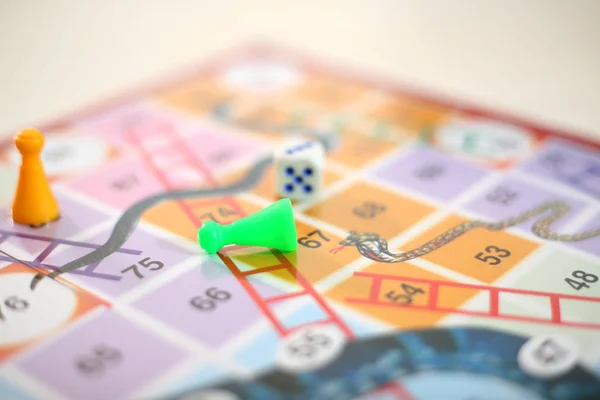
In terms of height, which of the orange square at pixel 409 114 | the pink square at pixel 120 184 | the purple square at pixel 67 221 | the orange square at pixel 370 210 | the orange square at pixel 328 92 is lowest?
the orange square at pixel 370 210

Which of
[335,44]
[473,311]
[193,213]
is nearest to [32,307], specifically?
[193,213]

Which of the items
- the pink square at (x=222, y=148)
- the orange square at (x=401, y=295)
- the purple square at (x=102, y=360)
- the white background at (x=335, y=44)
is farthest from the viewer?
the white background at (x=335, y=44)

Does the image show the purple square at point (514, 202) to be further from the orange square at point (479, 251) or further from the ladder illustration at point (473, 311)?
the ladder illustration at point (473, 311)

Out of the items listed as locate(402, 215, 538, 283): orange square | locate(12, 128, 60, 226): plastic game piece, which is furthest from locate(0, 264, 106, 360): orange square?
locate(402, 215, 538, 283): orange square

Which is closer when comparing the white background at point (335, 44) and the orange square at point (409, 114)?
the orange square at point (409, 114)

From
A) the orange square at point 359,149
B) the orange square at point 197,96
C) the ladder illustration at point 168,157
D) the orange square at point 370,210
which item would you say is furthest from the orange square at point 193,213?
the orange square at point 197,96

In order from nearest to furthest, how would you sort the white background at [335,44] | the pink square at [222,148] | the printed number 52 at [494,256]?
the printed number 52 at [494,256] < the pink square at [222,148] < the white background at [335,44]

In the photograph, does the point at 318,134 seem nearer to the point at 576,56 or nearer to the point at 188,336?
the point at 188,336
